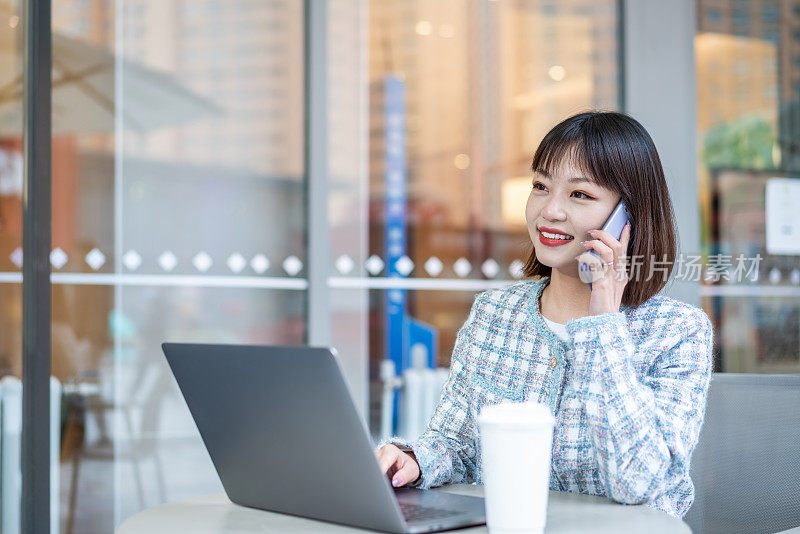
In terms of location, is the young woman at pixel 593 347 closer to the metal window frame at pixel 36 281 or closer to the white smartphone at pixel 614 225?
the white smartphone at pixel 614 225

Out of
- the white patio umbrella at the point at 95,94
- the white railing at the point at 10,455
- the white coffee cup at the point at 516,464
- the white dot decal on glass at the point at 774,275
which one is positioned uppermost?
the white patio umbrella at the point at 95,94

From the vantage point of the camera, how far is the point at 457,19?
4523 mm

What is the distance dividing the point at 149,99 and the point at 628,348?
2688 millimetres

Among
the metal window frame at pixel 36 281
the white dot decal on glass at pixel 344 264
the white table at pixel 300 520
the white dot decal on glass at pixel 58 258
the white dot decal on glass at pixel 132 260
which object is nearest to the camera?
the white table at pixel 300 520

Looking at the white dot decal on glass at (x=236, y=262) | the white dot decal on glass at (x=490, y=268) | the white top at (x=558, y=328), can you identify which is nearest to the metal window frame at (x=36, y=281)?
the white dot decal on glass at (x=236, y=262)

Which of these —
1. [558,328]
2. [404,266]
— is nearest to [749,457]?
[558,328]

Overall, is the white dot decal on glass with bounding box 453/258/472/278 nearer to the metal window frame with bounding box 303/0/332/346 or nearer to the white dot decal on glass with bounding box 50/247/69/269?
the metal window frame with bounding box 303/0/332/346

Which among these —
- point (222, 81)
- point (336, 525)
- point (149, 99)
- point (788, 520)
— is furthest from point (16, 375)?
point (788, 520)

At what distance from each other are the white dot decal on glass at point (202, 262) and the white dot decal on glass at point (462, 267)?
122 centimetres

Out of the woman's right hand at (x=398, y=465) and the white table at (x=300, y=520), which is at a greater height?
the woman's right hand at (x=398, y=465)

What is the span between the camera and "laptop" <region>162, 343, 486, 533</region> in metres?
1.11

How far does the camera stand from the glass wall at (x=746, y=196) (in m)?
3.95

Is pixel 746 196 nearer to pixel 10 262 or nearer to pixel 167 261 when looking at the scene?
pixel 167 261

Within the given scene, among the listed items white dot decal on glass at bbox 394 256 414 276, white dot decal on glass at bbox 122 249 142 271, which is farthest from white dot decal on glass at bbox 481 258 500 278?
white dot decal on glass at bbox 122 249 142 271
